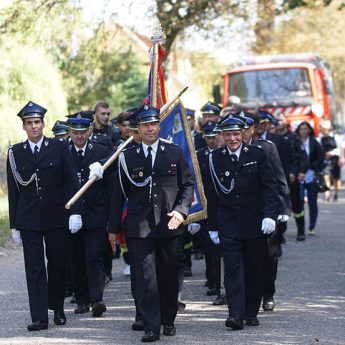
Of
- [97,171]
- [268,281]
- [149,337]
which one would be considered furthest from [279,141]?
[149,337]

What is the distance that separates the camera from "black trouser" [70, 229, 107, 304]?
11.2 m

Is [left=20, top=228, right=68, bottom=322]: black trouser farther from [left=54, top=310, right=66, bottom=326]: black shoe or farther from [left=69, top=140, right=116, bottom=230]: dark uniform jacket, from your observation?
[left=69, top=140, right=116, bottom=230]: dark uniform jacket

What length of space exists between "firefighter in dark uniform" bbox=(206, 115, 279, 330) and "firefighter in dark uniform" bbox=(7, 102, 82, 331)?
1.32m

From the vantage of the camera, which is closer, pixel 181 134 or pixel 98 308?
pixel 98 308

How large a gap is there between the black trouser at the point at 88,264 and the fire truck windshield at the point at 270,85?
1790 cm

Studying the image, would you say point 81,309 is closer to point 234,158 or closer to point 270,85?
point 234,158

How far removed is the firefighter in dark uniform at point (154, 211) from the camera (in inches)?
386

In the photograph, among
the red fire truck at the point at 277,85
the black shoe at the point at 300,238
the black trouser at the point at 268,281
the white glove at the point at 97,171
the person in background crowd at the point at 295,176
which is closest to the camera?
the white glove at the point at 97,171

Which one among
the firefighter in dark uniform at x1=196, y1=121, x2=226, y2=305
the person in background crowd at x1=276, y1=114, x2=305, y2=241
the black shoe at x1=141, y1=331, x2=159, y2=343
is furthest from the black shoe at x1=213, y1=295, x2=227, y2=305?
the person in background crowd at x1=276, y1=114, x2=305, y2=241

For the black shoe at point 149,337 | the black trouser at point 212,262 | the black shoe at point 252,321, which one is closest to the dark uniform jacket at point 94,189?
the black trouser at point 212,262

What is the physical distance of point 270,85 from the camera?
2934 centimetres

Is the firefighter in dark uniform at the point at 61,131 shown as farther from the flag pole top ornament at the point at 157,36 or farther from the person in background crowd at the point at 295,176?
the person in background crowd at the point at 295,176

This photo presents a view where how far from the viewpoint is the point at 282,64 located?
29625 mm

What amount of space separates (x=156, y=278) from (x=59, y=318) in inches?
47.4
